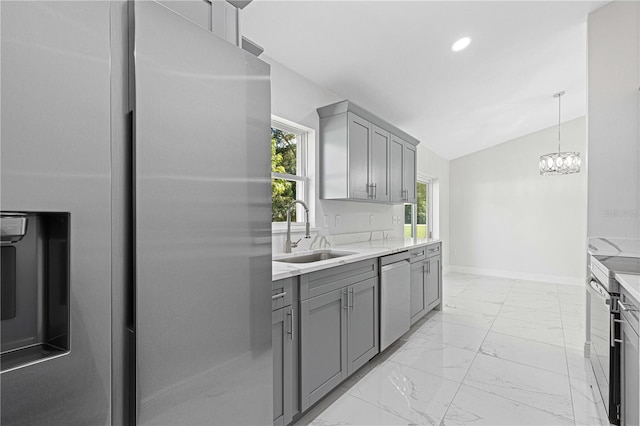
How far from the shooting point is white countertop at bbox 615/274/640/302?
1.29 meters

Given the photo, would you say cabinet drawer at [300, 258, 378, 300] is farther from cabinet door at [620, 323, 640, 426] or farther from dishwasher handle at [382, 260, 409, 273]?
cabinet door at [620, 323, 640, 426]

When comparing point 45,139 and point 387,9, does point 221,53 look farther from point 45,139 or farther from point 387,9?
point 387,9

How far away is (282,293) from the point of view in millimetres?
1618

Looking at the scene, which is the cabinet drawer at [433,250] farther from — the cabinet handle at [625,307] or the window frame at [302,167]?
the cabinet handle at [625,307]

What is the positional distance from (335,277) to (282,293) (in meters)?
0.51

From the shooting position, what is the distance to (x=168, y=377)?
0.89m

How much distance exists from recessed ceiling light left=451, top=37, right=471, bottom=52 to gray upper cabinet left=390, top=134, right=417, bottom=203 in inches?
44.1

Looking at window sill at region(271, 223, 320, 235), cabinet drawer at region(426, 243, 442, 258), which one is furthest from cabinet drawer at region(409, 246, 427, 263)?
window sill at region(271, 223, 320, 235)

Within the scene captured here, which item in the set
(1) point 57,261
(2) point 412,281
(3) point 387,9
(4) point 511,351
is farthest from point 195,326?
(4) point 511,351

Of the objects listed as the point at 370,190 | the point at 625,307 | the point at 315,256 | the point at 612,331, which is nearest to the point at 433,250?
the point at 370,190

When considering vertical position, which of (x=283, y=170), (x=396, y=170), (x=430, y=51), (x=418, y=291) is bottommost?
(x=418, y=291)

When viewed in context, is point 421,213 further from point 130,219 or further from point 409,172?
point 130,219

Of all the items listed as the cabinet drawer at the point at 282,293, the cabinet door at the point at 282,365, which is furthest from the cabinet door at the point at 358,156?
the cabinet door at the point at 282,365

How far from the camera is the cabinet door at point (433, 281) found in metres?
3.60
